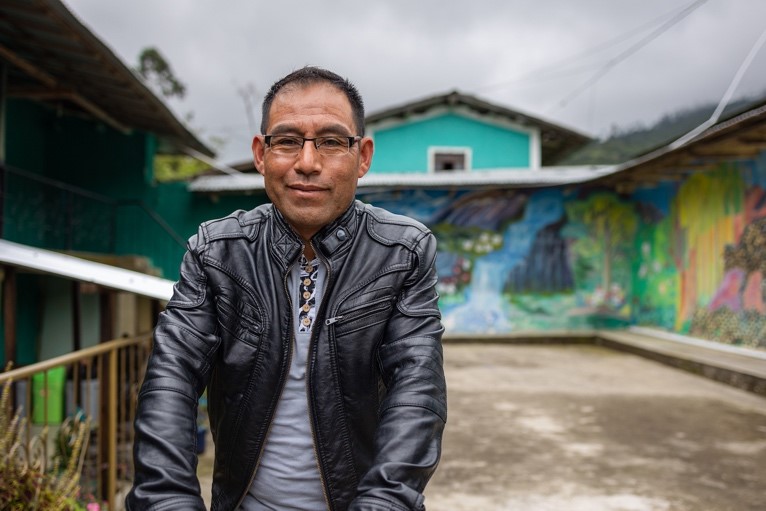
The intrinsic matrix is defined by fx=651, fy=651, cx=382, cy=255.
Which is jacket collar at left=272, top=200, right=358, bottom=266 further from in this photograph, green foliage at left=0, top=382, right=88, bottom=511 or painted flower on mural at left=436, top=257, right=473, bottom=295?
painted flower on mural at left=436, top=257, right=473, bottom=295

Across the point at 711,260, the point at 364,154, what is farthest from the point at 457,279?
the point at 364,154

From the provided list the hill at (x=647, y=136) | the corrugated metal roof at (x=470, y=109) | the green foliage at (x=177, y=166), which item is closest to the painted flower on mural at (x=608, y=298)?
the hill at (x=647, y=136)

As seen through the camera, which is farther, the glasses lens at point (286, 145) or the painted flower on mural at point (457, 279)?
the painted flower on mural at point (457, 279)

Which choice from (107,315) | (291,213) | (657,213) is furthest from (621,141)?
(291,213)

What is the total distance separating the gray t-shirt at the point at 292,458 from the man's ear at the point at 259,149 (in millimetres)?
389

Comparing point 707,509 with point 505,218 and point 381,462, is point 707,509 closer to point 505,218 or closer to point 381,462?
point 381,462

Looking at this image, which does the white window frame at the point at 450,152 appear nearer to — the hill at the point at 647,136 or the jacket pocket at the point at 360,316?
the hill at the point at 647,136

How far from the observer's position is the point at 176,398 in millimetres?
1295

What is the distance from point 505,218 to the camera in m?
13.2

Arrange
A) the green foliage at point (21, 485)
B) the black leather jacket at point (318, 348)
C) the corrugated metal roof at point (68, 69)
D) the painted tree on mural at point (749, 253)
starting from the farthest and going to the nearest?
the painted tree on mural at point (749, 253) < the corrugated metal roof at point (68, 69) < the green foliage at point (21, 485) < the black leather jacket at point (318, 348)

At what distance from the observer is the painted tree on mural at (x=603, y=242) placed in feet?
43.7

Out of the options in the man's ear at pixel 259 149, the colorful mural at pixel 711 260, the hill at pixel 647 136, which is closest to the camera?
the man's ear at pixel 259 149

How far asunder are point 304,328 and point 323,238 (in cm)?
21

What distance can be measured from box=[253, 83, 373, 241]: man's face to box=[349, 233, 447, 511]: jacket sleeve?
241mm
